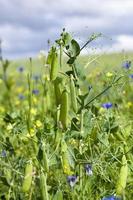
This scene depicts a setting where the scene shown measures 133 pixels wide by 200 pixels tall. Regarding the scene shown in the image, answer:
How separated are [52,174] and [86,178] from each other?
0.28 meters

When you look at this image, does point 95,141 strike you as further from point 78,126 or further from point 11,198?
point 11,198

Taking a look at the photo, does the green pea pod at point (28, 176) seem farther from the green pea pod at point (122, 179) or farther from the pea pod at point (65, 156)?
the green pea pod at point (122, 179)

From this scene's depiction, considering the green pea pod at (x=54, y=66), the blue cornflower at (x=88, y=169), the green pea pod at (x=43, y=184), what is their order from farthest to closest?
the blue cornflower at (x=88, y=169), the green pea pod at (x=54, y=66), the green pea pod at (x=43, y=184)

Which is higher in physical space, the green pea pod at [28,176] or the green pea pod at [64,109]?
the green pea pod at [64,109]

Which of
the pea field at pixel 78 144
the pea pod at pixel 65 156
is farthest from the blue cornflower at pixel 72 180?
the pea pod at pixel 65 156

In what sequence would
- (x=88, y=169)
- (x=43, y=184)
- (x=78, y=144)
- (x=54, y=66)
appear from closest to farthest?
(x=43, y=184) < (x=54, y=66) < (x=78, y=144) < (x=88, y=169)

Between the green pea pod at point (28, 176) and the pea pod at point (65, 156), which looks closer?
the green pea pod at point (28, 176)

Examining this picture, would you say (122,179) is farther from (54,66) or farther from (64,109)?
(54,66)

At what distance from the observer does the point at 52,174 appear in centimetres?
256

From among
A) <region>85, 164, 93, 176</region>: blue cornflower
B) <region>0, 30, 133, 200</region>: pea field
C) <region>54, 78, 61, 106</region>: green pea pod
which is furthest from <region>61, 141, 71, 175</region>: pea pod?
<region>85, 164, 93, 176</region>: blue cornflower

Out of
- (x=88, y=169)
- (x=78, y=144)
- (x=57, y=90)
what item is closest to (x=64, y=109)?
(x=57, y=90)

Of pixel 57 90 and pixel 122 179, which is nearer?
pixel 122 179

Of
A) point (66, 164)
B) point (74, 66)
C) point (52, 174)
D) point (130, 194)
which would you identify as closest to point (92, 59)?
point (74, 66)

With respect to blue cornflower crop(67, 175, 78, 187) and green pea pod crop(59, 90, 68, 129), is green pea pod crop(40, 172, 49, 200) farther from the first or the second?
blue cornflower crop(67, 175, 78, 187)
